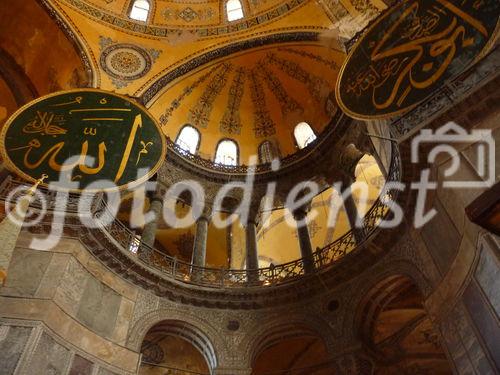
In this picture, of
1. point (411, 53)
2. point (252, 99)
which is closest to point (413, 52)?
point (411, 53)

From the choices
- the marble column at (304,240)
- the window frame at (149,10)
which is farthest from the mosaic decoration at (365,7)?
the window frame at (149,10)

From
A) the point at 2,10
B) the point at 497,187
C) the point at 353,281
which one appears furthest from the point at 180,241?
the point at 497,187

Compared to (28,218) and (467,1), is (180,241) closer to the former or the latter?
(28,218)

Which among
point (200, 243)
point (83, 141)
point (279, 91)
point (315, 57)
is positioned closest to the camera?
point (83, 141)

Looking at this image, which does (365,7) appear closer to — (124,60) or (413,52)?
(413,52)

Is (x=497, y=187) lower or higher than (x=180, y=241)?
lower

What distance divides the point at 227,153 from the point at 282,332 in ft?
21.0

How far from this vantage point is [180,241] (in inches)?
512

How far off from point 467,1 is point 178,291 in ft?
24.7

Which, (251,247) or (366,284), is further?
(251,247)

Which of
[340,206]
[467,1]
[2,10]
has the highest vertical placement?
[2,10]

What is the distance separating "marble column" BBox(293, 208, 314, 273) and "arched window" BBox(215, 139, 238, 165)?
2949 millimetres

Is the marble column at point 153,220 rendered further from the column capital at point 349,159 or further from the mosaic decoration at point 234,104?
the column capital at point 349,159

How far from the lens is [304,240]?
34.9 feet
